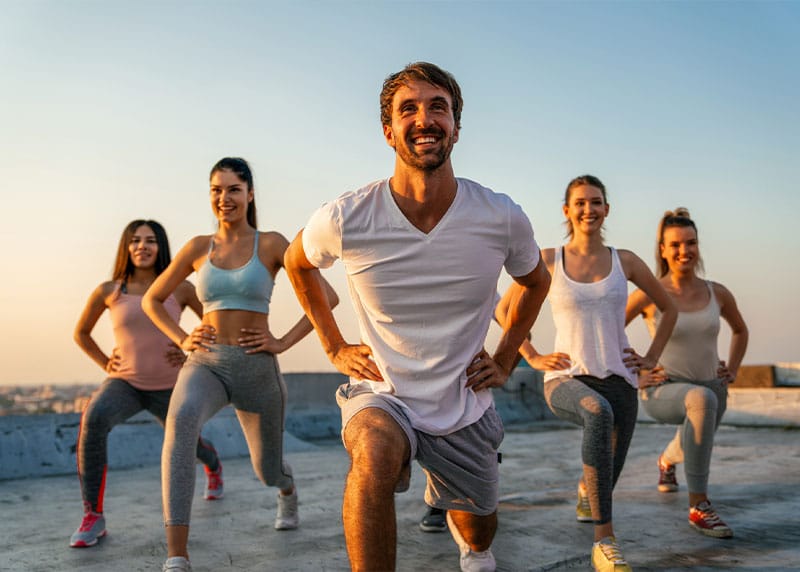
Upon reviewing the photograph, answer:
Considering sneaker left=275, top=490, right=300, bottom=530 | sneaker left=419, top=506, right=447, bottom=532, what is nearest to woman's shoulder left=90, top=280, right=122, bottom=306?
sneaker left=275, top=490, right=300, bottom=530

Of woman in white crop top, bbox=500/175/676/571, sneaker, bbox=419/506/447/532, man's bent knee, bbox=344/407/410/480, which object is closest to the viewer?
man's bent knee, bbox=344/407/410/480

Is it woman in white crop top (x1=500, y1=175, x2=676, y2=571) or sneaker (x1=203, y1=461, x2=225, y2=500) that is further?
sneaker (x1=203, y1=461, x2=225, y2=500)

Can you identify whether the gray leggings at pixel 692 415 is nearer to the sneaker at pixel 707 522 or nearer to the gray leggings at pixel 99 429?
the sneaker at pixel 707 522

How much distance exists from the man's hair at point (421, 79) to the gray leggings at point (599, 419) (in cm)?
187

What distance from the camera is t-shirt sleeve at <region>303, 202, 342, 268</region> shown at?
3.06 m

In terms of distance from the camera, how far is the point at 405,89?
10.1ft

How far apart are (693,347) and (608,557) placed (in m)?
2.27

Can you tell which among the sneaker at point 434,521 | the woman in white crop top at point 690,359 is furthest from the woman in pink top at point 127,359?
the woman in white crop top at point 690,359

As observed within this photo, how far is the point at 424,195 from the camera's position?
10.0 feet

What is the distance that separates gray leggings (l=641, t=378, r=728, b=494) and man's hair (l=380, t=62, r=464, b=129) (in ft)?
9.18

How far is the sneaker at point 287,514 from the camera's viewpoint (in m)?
4.78

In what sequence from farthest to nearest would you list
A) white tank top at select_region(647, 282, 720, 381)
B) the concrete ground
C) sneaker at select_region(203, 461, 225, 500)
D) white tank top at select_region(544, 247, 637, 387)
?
sneaker at select_region(203, 461, 225, 500)
white tank top at select_region(647, 282, 720, 381)
white tank top at select_region(544, 247, 637, 387)
the concrete ground

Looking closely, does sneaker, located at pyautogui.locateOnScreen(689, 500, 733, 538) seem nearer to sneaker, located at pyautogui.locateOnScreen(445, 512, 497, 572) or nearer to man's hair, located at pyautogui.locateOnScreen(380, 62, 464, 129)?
sneaker, located at pyautogui.locateOnScreen(445, 512, 497, 572)

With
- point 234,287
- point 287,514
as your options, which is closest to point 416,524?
point 287,514
